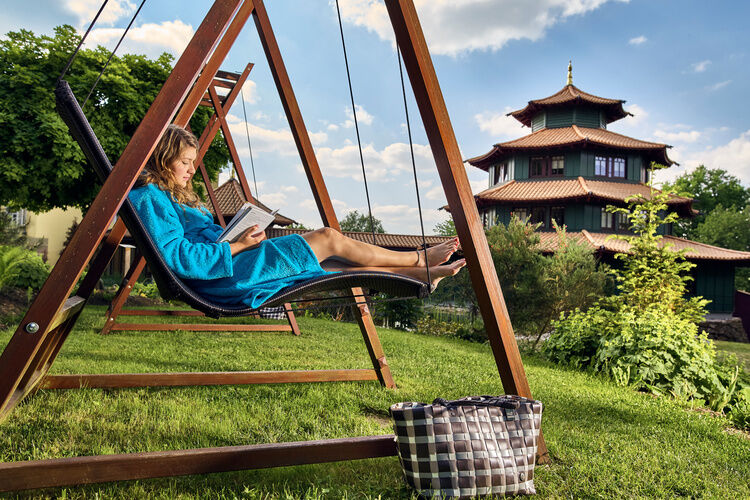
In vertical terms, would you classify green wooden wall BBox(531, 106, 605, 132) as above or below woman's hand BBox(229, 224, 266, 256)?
above

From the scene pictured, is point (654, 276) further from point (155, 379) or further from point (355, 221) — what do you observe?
point (355, 221)

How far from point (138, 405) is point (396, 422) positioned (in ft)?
5.32

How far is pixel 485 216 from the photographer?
24250mm

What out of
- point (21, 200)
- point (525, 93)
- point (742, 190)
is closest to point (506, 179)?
point (525, 93)

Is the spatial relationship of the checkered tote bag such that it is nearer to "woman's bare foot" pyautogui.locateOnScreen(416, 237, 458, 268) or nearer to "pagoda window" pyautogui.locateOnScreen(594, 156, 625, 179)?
"woman's bare foot" pyautogui.locateOnScreen(416, 237, 458, 268)

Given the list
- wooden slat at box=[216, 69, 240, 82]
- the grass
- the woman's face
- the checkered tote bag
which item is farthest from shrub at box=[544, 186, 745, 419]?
wooden slat at box=[216, 69, 240, 82]

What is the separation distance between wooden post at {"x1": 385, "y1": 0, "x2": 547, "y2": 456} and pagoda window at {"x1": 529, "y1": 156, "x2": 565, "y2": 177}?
22025 mm

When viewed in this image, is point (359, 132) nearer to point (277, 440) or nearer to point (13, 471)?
point (277, 440)

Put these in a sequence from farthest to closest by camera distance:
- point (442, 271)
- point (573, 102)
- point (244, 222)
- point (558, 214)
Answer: point (573, 102) < point (558, 214) < point (442, 271) < point (244, 222)

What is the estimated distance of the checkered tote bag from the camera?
1643 millimetres

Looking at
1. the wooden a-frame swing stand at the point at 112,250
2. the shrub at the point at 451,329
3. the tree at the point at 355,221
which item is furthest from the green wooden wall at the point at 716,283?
the tree at the point at 355,221

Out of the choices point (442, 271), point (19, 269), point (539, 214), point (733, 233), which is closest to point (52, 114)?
point (19, 269)

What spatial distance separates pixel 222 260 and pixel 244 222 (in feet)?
0.76

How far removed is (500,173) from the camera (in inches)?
975
